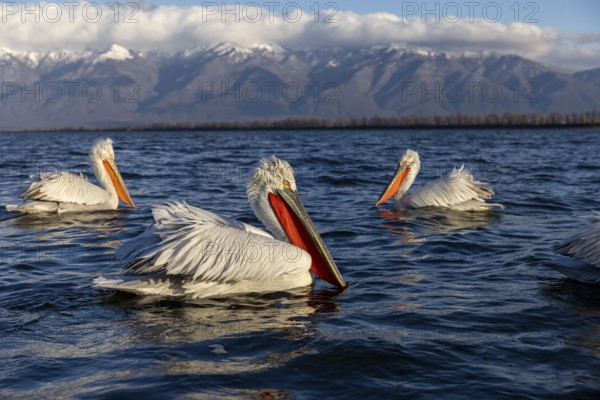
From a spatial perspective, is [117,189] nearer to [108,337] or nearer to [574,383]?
[108,337]

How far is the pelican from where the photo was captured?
516cm

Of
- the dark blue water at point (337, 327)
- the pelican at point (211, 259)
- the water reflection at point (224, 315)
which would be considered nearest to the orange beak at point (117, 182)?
the dark blue water at point (337, 327)

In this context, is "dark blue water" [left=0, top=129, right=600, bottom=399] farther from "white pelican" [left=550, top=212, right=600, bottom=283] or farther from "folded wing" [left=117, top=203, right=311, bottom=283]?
"folded wing" [left=117, top=203, right=311, bottom=283]

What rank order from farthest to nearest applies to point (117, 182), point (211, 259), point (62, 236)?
point (117, 182), point (62, 236), point (211, 259)

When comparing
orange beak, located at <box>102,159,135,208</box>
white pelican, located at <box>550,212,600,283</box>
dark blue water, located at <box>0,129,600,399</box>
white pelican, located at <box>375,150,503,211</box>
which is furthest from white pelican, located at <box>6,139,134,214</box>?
white pelican, located at <box>550,212,600,283</box>

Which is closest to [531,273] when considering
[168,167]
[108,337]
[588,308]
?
[588,308]

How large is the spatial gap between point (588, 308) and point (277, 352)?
2.43 metres

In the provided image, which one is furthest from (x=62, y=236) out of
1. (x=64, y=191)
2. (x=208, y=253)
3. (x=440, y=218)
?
(x=440, y=218)

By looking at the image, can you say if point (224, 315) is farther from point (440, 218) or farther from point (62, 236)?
point (440, 218)

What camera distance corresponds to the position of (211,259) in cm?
518

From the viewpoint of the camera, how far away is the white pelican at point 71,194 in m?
9.91

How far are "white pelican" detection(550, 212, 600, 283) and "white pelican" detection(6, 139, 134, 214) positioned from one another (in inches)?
273

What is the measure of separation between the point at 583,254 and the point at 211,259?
2.93 meters

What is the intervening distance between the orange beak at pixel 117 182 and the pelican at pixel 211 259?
521 centimetres
